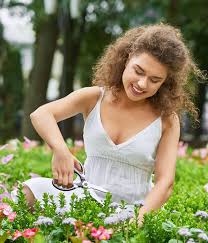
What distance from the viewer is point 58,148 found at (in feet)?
9.88

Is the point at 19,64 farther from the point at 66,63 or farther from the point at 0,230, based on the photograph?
the point at 0,230

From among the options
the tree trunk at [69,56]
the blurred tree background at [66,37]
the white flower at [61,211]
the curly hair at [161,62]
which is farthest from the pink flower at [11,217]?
the tree trunk at [69,56]

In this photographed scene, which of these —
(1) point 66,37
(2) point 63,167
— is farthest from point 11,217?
(1) point 66,37

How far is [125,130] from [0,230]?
0.99 meters

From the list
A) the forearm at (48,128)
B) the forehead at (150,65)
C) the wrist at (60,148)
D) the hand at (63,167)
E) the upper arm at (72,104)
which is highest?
the forehead at (150,65)

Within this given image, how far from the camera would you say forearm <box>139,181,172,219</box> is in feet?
10.1

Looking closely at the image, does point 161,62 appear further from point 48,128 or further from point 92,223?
point 92,223

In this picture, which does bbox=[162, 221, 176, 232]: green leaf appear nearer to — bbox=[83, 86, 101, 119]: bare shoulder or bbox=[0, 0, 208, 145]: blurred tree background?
bbox=[83, 86, 101, 119]: bare shoulder

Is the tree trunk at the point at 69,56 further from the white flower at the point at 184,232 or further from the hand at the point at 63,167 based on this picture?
the white flower at the point at 184,232

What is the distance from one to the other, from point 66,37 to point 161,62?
1054cm

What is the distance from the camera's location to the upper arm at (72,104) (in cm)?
322

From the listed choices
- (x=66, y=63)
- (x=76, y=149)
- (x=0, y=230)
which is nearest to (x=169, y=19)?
(x=66, y=63)

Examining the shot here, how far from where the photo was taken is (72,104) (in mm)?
3309

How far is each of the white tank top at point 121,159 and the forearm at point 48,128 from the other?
1.02ft
